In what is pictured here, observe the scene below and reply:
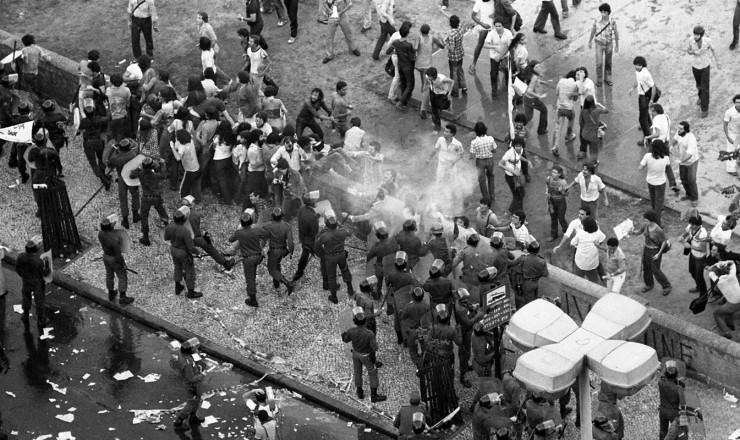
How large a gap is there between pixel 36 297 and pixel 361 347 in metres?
5.47

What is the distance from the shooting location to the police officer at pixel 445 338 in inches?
894

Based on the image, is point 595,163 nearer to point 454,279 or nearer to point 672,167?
point 672,167

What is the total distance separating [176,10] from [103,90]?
5161 millimetres

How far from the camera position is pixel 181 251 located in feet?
82.5

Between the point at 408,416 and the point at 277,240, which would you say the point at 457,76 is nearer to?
the point at 277,240

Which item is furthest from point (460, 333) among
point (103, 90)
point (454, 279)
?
point (103, 90)

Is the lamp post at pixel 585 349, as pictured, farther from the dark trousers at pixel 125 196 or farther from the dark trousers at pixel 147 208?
the dark trousers at pixel 125 196

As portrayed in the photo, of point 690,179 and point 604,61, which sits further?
point 604,61

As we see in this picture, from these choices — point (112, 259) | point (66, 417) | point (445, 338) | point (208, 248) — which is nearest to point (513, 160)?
point (445, 338)

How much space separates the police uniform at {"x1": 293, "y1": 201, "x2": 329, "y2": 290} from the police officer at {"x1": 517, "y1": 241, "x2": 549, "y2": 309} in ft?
10.3

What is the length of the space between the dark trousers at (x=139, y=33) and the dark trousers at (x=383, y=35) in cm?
432

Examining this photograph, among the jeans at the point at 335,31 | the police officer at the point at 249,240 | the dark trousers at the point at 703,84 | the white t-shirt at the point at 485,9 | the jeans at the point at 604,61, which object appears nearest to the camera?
the police officer at the point at 249,240

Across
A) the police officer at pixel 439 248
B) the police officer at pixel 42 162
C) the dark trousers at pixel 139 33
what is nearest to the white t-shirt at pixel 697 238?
the police officer at pixel 439 248

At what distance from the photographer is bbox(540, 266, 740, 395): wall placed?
2259 centimetres
